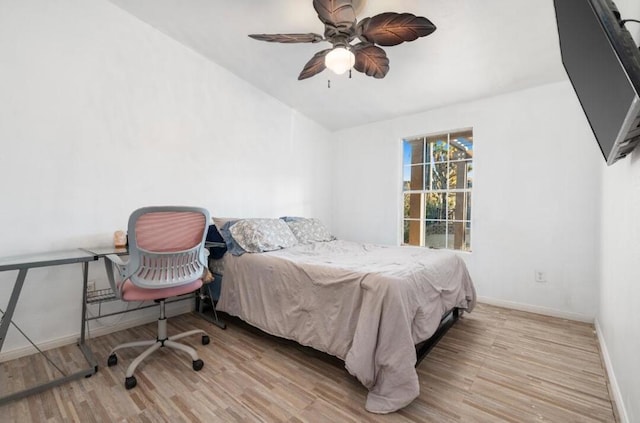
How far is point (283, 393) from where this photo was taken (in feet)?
5.44

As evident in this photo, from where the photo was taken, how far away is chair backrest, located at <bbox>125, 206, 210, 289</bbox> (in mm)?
1782

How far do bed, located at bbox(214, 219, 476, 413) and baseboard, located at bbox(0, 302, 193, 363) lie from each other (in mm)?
614

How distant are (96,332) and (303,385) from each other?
1979 mm

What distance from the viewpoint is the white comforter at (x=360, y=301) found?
5.14 feet

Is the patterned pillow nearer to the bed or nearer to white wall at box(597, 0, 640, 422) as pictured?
the bed

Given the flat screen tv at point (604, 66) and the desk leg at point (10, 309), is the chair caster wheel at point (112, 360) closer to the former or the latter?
the desk leg at point (10, 309)

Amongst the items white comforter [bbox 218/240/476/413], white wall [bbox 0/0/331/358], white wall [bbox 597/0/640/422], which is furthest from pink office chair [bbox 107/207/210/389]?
white wall [bbox 597/0/640/422]

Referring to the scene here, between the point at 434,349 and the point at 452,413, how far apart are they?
28.4 inches

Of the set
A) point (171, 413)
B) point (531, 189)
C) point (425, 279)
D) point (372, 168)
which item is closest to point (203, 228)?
point (171, 413)

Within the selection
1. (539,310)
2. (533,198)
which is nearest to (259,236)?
(533,198)

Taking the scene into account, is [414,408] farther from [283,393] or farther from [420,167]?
[420,167]

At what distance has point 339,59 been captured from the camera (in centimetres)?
201

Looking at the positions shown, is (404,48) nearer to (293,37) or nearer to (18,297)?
(293,37)

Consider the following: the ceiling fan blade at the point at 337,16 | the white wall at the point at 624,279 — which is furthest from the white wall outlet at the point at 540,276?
the ceiling fan blade at the point at 337,16
